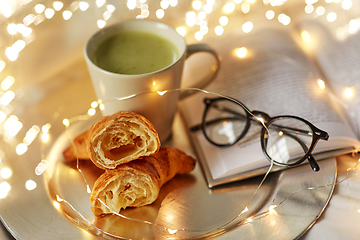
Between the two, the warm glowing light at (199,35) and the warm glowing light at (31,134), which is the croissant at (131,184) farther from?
the warm glowing light at (199,35)

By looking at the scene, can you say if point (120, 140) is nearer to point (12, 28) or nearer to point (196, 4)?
point (12, 28)

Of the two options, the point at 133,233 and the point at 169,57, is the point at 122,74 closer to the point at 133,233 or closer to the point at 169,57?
the point at 169,57

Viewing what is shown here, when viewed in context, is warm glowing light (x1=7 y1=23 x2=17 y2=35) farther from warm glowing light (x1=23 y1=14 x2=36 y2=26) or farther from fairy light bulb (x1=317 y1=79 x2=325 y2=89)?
fairy light bulb (x1=317 y1=79 x2=325 y2=89)

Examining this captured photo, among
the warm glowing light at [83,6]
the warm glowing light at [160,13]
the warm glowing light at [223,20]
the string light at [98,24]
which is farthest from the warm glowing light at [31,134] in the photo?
the warm glowing light at [223,20]

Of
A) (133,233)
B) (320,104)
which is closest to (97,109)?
(133,233)

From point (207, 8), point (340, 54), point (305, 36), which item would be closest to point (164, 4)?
point (207, 8)

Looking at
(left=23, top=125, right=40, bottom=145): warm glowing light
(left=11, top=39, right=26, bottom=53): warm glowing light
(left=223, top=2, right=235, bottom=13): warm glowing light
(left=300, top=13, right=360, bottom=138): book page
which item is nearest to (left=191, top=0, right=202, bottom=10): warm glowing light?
(left=223, top=2, right=235, bottom=13): warm glowing light
